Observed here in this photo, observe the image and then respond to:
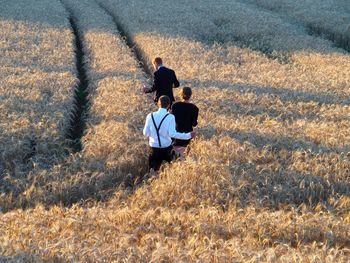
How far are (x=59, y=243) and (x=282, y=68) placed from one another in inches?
678

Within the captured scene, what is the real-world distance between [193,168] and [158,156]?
836 millimetres

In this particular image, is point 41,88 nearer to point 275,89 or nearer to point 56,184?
point 56,184

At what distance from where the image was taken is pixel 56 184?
32.1 ft

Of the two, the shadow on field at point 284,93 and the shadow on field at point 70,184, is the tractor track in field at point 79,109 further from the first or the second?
the shadow on field at point 284,93

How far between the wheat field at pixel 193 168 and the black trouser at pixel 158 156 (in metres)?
0.26

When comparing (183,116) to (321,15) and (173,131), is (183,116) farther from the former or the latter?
(321,15)

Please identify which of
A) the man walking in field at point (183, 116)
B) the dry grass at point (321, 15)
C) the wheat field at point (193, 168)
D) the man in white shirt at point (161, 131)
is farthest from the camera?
the dry grass at point (321, 15)

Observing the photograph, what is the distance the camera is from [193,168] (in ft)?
32.2

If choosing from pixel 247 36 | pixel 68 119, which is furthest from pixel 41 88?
pixel 247 36

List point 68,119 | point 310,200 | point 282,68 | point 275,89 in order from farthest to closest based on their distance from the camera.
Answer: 1. point 282,68
2. point 275,89
3. point 68,119
4. point 310,200

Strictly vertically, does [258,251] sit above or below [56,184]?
above

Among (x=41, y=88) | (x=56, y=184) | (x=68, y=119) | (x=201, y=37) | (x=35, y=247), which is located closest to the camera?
(x=35, y=247)

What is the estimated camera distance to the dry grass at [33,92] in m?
11.3

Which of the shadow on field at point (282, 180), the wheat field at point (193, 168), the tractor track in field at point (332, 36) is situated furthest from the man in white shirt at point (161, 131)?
the tractor track in field at point (332, 36)
